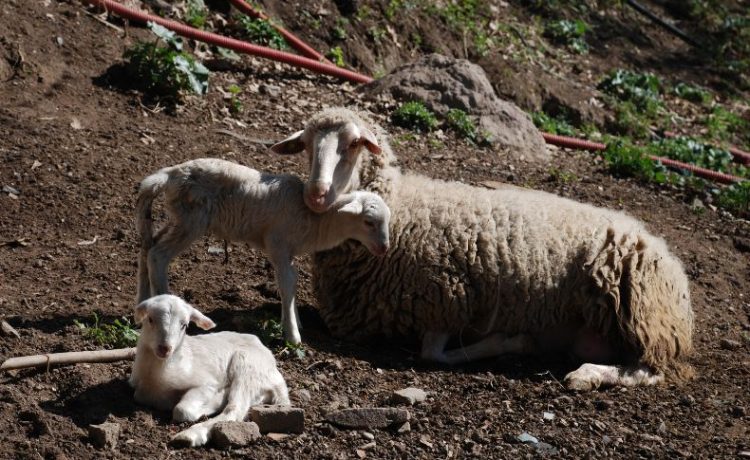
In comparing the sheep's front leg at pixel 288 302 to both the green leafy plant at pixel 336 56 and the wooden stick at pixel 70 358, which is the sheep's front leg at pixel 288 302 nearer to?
the wooden stick at pixel 70 358

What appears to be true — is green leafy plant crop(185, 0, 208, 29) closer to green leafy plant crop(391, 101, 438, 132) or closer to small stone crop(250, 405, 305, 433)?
green leafy plant crop(391, 101, 438, 132)

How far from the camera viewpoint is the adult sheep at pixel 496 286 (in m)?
6.78

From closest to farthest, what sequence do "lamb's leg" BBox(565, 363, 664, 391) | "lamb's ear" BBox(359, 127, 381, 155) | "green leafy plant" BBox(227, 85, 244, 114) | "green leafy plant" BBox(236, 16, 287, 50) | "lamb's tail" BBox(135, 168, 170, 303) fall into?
1. "lamb's tail" BBox(135, 168, 170, 303)
2. "lamb's leg" BBox(565, 363, 664, 391)
3. "lamb's ear" BBox(359, 127, 381, 155)
4. "green leafy plant" BBox(227, 85, 244, 114)
5. "green leafy plant" BBox(236, 16, 287, 50)

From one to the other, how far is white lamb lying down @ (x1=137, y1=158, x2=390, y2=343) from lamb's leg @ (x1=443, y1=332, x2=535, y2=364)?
0.87 meters

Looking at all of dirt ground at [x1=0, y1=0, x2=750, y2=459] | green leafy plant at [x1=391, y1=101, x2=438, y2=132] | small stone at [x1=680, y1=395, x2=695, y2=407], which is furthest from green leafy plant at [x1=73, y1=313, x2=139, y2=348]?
green leafy plant at [x1=391, y1=101, x2=438, y2=132]

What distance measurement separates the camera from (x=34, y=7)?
984cm

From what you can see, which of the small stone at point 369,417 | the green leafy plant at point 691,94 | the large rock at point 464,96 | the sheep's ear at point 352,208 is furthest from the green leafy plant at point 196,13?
the green leafy plant at point 691,94

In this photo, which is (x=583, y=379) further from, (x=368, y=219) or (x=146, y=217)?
(x=146, y=217)

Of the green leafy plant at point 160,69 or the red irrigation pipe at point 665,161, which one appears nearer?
the green leafy plant at point 160,69

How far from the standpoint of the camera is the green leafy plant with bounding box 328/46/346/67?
11.6 m

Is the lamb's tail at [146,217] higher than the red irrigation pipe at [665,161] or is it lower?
lower

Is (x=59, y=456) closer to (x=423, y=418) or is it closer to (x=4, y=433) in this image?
(x=4, y=433)

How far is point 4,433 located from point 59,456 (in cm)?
30

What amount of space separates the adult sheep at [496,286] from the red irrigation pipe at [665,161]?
434cm
